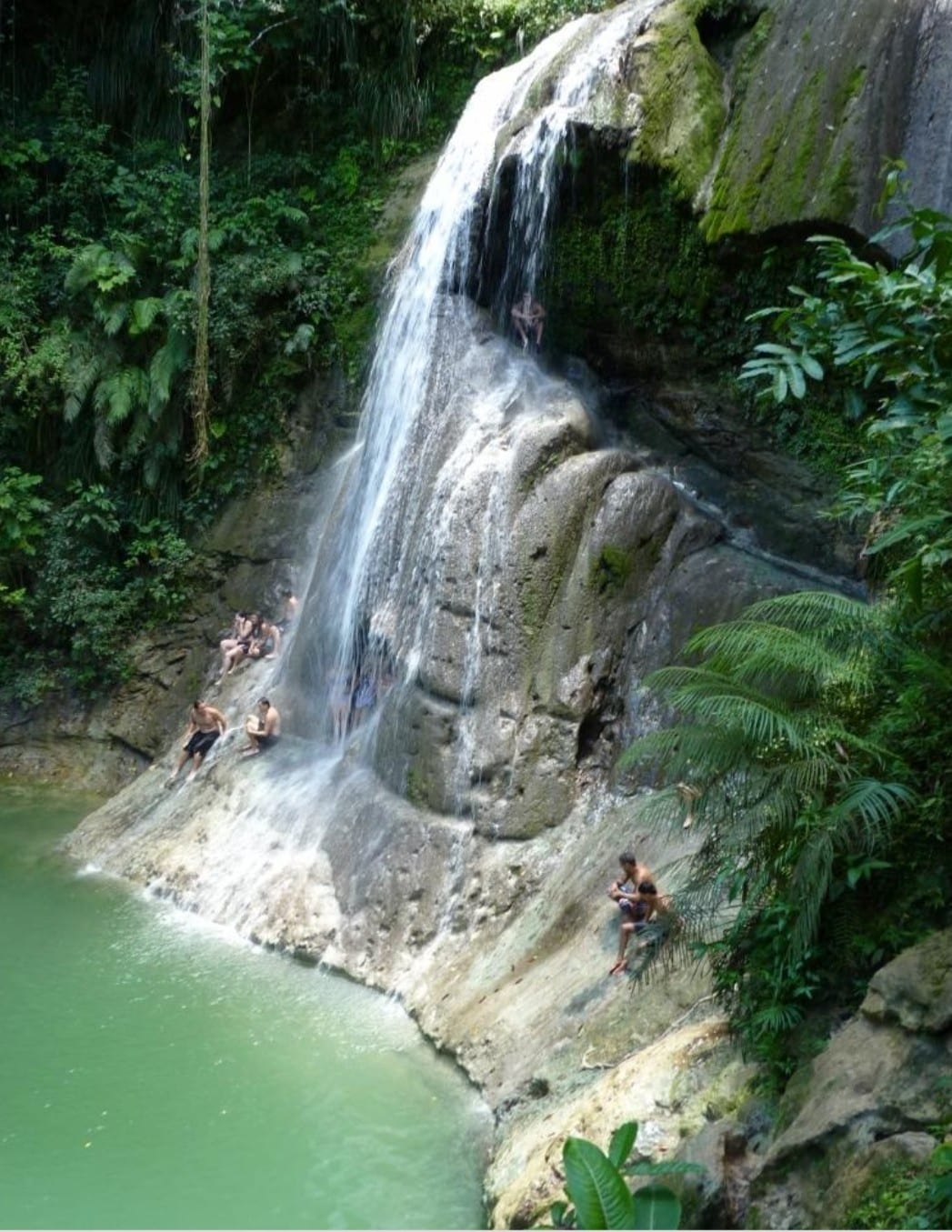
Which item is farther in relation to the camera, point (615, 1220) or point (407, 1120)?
point (407, 1120)

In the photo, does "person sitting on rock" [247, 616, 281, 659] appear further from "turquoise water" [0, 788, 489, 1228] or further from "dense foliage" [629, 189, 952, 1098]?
"dense foliage" [629, 189, 952, 1098]

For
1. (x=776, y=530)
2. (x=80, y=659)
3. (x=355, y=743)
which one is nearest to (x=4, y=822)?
(x=80, y=659)

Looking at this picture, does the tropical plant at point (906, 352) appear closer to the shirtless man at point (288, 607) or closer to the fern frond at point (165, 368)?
the shirtless man at point (288, 607)

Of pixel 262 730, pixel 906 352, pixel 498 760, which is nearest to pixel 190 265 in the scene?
pixel 262 730

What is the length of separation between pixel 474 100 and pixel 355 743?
258 inches

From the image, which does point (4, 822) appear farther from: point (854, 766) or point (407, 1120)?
point (854, 766)

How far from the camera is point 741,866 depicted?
5762 millimetres

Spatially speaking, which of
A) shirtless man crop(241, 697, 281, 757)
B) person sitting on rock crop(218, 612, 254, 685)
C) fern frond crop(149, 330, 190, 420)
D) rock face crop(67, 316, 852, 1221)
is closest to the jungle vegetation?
fern frond crop(149, 330, 190, 420)

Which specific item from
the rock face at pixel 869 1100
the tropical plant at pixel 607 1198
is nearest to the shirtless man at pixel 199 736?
the rock face at pixel 869 1100

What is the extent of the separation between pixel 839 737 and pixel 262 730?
740 centimetres

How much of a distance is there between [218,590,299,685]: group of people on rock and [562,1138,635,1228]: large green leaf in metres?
10.5

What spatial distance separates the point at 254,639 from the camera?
13508mm

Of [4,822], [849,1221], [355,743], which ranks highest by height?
[849,1221]

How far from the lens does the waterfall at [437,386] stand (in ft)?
34.9
